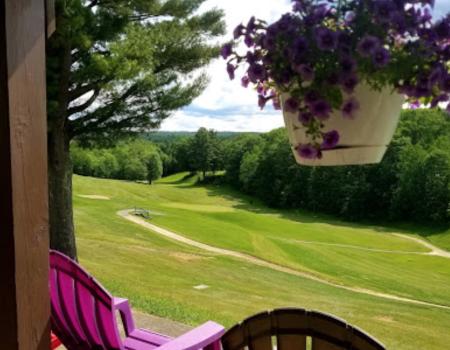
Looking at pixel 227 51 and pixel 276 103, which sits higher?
pixel 227 51

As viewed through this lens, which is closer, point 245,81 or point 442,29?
point 442,29

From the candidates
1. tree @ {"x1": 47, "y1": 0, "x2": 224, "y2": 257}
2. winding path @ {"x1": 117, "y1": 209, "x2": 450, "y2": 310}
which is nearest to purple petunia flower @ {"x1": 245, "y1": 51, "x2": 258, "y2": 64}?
tree @ {"x1": 47, "y1": 0, "x2": 224, "y2": 257}

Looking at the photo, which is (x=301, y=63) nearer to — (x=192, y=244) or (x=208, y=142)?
(x=208, y=142)

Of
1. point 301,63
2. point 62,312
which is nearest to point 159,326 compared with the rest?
point 62,312

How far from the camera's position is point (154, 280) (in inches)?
403

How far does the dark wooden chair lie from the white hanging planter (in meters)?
0.35

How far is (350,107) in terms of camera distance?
3.31 ft

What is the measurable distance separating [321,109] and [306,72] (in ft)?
0.25

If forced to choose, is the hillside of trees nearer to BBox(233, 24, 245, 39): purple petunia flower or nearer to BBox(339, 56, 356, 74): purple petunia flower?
BBox(233, 24, 245, 39): purple petunia flower

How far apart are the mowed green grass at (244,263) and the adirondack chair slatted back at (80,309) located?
Answer: 2.75 m

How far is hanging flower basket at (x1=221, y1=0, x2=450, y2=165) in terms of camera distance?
965 mm

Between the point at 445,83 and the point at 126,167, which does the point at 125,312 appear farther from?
the point at 126,167

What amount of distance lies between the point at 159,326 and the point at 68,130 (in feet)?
14.8

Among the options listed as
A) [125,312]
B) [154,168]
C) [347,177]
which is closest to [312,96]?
[125,312]
